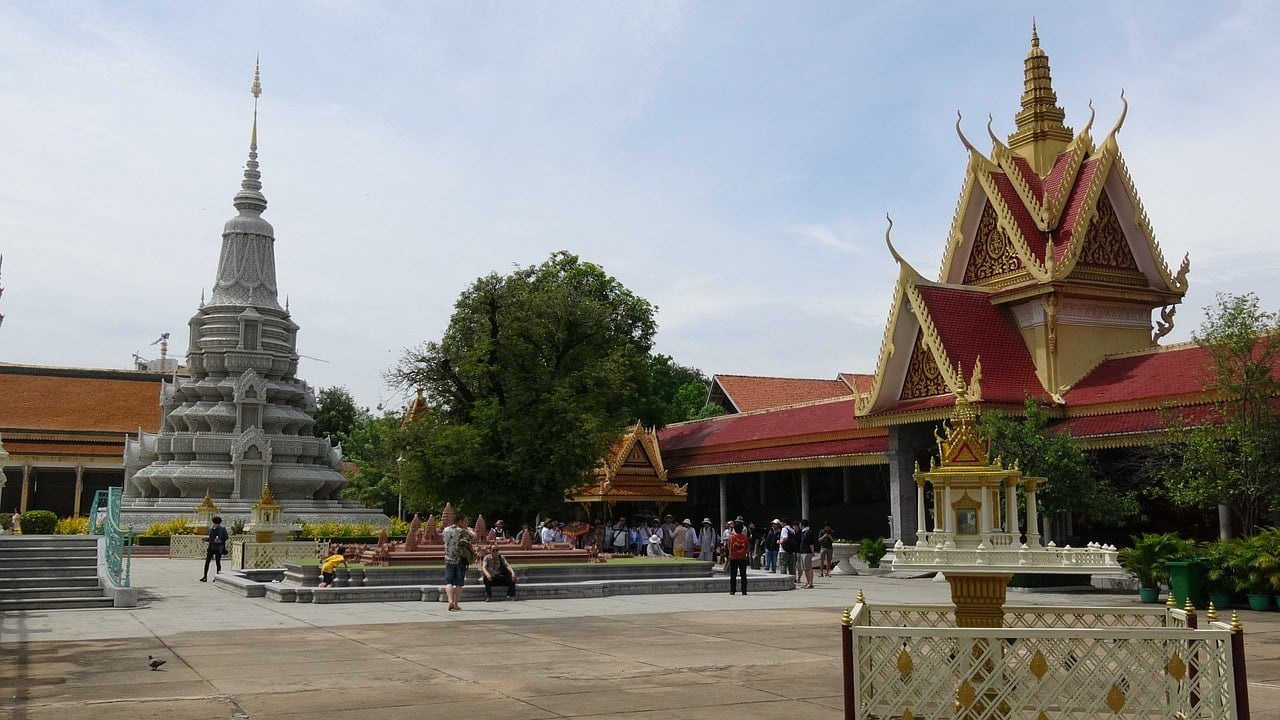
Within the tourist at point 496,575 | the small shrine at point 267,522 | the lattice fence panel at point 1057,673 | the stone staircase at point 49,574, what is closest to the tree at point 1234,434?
the tourist at point 496,575

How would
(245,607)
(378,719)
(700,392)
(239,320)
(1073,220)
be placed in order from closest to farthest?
1. (378,719)
2. (245,607)
3. (1073,220)
4. (239,320)
5. (700,392)

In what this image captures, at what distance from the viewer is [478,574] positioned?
64.3 ft

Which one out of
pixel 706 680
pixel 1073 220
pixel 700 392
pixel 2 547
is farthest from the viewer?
pixel 700 392

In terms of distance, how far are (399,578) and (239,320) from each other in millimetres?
28065

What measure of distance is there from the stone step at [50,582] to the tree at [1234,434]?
1800 centimetres

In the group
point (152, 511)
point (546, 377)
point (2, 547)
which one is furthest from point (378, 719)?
point (152, 511)

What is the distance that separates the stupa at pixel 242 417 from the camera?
40.5m

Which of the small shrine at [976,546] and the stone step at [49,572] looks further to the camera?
the stone step at [49,572]

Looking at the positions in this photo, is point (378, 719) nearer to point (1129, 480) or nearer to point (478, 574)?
point (478, 574)

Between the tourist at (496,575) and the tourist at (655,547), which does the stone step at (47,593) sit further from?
→ the tourist at (655,547)

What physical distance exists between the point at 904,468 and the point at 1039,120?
976 centimetres

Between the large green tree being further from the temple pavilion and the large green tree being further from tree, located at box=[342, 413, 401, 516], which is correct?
tree, located at box=[342, 413, 401, 516]

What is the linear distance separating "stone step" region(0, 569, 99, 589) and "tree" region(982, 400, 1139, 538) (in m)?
15.7

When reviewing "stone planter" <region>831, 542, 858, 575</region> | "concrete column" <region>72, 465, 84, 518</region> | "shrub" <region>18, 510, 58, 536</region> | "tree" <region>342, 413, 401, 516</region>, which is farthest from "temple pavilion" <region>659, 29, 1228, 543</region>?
"concrete column" <region>72, 465, 84, 518</region>
